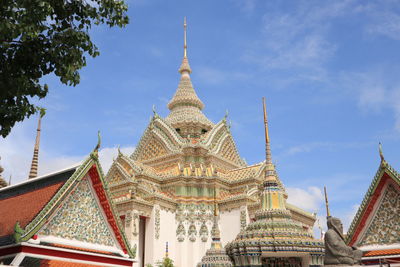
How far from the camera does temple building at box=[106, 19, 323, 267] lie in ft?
79.9

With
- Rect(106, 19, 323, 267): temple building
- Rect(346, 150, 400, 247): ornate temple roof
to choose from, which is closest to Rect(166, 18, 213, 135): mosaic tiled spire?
Rect(106, 19, 323, 267): temple building

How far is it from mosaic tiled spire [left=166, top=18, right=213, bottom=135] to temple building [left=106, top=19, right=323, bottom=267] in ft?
0.37

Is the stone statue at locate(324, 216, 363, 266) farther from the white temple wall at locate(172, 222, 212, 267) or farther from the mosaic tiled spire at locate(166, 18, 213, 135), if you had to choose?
the mosaic tiled spire at locate(166, 18, 213, 135)

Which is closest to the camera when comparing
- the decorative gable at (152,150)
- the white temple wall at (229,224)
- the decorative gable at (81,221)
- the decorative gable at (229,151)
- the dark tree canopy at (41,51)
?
the dark tree canopy at (41,51)

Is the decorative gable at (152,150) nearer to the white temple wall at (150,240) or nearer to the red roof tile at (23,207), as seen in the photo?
the white temple wall at (150,240)

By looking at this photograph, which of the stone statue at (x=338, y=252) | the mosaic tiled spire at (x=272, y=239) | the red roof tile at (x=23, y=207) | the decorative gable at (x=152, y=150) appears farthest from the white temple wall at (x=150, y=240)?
the stone statue at (x=338, y=252)

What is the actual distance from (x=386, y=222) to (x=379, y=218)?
0.25m

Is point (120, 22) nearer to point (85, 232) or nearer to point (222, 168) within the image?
point (85, 232)

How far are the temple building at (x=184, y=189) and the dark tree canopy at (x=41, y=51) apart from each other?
598 inches

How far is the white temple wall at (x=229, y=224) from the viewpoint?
83.2ft

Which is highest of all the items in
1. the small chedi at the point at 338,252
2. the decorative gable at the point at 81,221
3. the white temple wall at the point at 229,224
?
the white temple wall at the point at 229,224

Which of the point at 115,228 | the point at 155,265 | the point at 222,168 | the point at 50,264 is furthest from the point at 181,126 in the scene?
the point at 50,264

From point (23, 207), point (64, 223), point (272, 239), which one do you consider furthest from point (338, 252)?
point (23, 207)

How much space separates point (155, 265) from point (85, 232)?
12.8 meters
